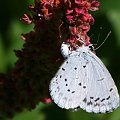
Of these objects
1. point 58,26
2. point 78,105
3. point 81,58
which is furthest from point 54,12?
point 78,105

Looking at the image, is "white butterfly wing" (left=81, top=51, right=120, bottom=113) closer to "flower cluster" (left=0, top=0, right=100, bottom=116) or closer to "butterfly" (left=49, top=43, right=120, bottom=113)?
"butterfly" (left=49, top=43, right=120, bottom=113)

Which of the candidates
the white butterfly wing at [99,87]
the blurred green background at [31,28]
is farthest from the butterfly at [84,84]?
the blurred green background at [31,28]

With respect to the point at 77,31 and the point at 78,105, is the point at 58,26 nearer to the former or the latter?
the point at 77,31

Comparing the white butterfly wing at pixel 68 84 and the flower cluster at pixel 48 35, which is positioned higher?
the flower cluster at pixel 48 35

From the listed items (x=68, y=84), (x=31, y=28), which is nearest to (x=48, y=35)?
(x=68, y=84)

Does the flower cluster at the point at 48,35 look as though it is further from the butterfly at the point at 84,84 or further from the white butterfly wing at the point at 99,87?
the white butterfly wing at the point at 99,87
